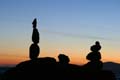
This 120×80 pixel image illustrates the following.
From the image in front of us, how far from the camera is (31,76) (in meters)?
40.2

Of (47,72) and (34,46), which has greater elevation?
(34,46)

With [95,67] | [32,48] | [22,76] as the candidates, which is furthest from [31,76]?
[95,67]

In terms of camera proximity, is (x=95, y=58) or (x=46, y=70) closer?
(x=46, y=70)

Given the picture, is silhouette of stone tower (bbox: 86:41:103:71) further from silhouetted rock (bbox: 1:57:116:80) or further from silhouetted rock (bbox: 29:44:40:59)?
silhouetted rock (bbox: 29:44:40:59)

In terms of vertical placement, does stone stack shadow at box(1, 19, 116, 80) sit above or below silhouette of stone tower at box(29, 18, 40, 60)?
below

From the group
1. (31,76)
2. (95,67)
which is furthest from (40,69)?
(95,67)

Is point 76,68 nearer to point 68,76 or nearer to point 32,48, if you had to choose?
point 68,76

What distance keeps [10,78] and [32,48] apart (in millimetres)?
3906

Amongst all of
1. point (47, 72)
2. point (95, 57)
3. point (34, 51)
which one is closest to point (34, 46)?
point (34, 51)

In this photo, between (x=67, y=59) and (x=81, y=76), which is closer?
(x=81, y=76)

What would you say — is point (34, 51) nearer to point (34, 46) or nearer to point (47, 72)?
point (34, 46)

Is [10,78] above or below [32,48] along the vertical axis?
below

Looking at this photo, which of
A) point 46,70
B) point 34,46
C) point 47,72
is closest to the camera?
point 47,72

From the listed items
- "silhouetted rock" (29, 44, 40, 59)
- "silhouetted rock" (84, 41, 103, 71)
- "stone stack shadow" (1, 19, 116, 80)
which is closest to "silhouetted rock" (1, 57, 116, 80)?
"stone stack shadow" (1, 19, 116, 80)
